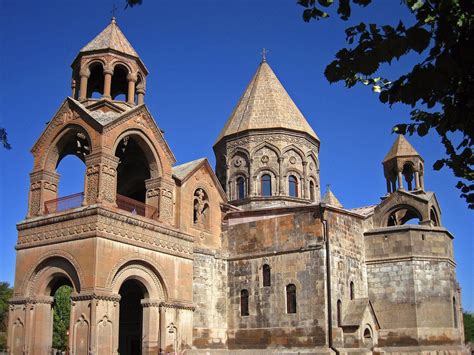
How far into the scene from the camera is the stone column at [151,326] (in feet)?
59.1

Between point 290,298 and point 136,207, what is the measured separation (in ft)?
21.3

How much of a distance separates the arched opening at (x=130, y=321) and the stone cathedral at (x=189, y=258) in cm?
5

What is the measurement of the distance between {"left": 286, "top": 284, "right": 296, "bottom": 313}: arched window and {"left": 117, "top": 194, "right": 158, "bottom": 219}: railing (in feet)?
18.2

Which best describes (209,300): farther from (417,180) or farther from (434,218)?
(417,180)

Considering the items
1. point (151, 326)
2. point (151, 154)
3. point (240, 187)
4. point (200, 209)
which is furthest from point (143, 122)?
point (240, 187)

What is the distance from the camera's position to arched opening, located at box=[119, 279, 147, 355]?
21.2 meters

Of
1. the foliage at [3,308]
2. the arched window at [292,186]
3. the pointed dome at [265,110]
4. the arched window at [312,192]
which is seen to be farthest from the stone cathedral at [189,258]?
the foliage at [3,308]

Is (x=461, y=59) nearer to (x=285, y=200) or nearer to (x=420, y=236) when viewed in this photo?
(x=420, y=236)

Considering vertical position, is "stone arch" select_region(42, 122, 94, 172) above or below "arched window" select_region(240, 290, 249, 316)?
above

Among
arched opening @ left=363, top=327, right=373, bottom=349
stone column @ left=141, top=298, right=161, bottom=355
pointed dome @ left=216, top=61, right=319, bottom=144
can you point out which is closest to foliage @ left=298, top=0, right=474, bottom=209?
stone column @ left=141, top=298, right=161, bottom=355

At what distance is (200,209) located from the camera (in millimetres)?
21688

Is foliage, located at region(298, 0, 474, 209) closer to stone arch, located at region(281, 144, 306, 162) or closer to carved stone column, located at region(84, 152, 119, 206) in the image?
carved stone column, located at region(84, 152, 119, 206)

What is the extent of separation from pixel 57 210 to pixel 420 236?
13837 millimetres

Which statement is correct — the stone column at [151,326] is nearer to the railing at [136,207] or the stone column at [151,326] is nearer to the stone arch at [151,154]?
the railing at [136,207]
